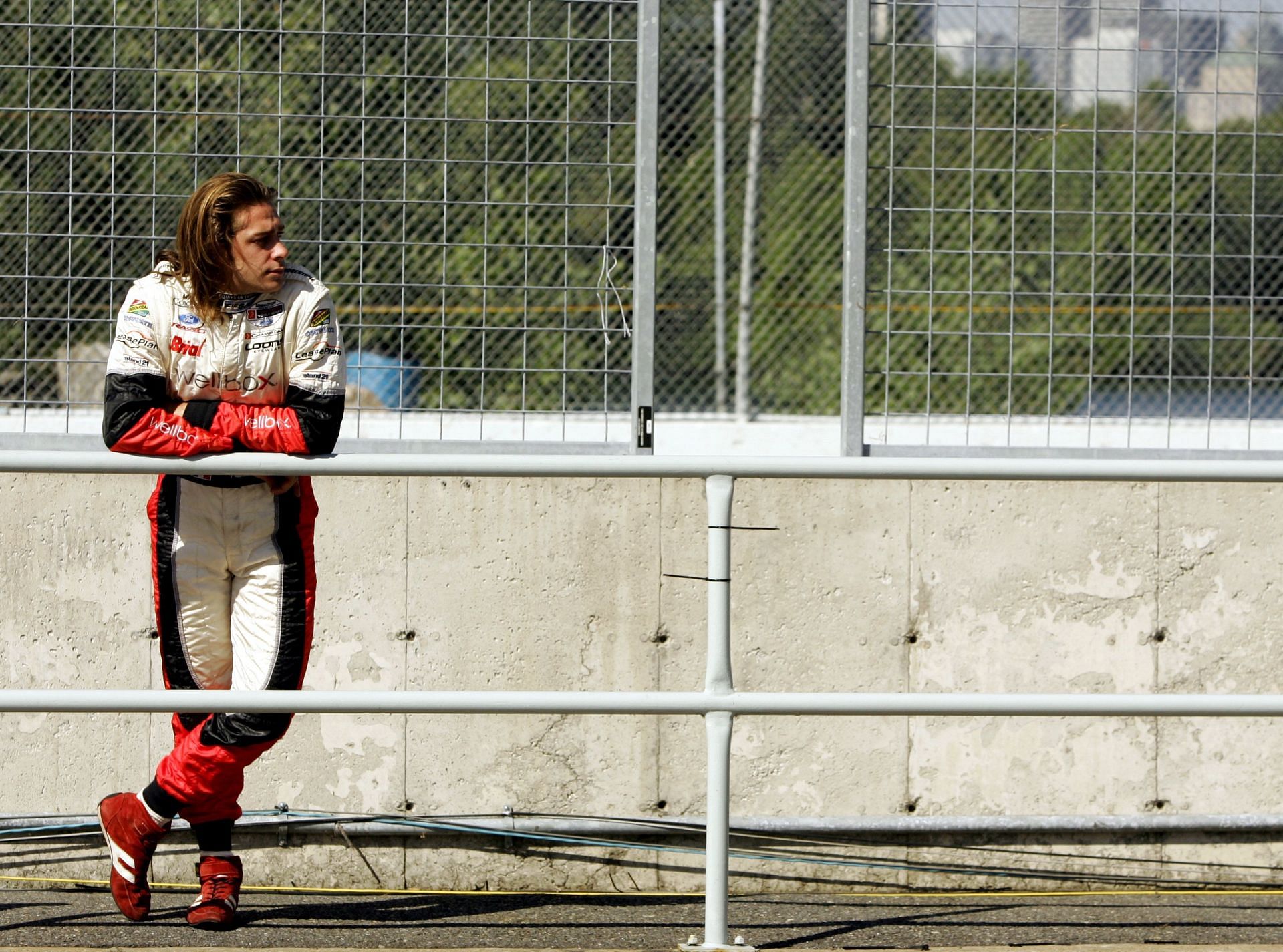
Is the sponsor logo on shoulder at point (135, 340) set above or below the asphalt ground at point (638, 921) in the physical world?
above

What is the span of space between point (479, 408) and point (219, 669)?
151cm

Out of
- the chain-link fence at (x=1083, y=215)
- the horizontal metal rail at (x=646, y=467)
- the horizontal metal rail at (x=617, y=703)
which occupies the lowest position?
the horizontal metal rail at (x=617, y=703)

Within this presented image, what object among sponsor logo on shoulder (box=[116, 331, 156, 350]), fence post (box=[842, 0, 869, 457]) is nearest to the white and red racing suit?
sponsor logo on shoulder (box=[116, 331, 156, 350])

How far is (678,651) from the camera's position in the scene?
5.07 metres

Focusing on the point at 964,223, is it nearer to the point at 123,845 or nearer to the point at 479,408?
the point at 479,408

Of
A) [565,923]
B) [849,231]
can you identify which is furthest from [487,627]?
[849,231]

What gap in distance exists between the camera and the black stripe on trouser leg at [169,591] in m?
3.93

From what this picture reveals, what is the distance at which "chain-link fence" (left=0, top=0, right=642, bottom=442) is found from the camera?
5176 mm

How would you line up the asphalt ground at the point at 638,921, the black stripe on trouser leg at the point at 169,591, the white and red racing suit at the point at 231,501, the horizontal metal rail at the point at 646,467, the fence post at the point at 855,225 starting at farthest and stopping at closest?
the fence post at the point at 855,225 < the asphalt ground at the point at 638,921 < the black stripe on trouser leg at the point at 169,591 < the white and red racing suit at the point at 231,501 < the horizontal metal rail at the point at 646,467

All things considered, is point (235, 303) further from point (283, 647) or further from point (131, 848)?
point (131, 848)

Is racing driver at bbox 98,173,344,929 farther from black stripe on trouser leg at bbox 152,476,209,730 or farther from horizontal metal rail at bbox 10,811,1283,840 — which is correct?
horizontal metal rail at bbox 10,811,1283,840

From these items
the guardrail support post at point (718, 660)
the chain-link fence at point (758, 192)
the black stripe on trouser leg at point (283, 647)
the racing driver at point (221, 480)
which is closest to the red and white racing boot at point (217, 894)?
the racing driver at point (221, 480)

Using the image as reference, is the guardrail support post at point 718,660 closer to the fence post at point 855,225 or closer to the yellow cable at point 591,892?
the yellow cable at point 591,892

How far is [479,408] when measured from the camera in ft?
17.3
